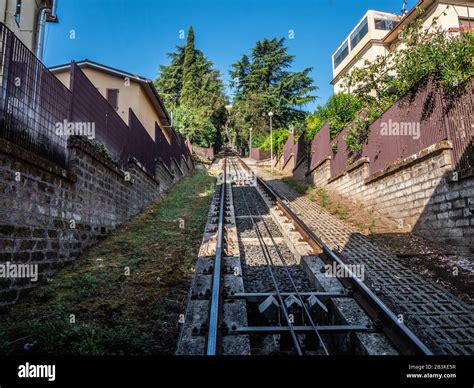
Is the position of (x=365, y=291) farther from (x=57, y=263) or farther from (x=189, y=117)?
(x=189, y=117)

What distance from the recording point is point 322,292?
4555 mm

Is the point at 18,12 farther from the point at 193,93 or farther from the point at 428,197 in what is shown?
the point at 193,93

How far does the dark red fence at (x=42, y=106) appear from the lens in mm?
4426

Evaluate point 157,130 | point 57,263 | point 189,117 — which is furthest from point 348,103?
point 189,117

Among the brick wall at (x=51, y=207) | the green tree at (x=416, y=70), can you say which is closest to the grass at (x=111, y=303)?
the brick wall at (x=51, y=207)

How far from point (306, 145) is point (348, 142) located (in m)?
7.74

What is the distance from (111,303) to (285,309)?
229 cm

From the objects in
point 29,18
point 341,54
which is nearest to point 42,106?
point 29,18

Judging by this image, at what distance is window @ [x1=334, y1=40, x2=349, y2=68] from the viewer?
35.2 meters

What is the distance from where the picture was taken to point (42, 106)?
529cm

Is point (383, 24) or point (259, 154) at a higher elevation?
point (383, 24)

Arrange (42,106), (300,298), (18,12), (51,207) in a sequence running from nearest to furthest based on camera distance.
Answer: (300,298) → (51,207) → (42,106) → (18,12)

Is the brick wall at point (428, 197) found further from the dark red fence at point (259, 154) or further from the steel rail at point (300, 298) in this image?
the dark red fence at point (259, 154)

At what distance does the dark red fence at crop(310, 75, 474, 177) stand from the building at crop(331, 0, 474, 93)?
8927 millimetres
